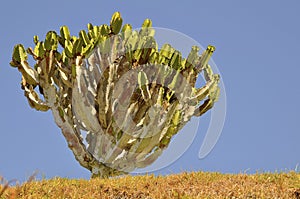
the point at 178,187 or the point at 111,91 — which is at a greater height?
the point at 111,91

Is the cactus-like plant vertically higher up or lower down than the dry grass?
higher up

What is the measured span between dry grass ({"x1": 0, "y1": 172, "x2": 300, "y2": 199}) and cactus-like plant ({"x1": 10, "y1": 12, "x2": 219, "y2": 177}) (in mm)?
6387

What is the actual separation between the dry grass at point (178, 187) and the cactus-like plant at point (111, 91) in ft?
21.0

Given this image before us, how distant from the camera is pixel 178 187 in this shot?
821 centimetres

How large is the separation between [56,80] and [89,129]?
2.24m

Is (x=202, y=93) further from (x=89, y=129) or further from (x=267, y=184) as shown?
(x=267, y=184)

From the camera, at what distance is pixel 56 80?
1706 cm

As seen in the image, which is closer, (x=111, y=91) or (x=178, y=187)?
(x=178, y=187)

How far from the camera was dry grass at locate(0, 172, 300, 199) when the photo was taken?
7.39 meters

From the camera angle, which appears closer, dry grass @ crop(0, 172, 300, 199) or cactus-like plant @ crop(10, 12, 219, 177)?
dry grass @ crop(0, 172, 300, 199)

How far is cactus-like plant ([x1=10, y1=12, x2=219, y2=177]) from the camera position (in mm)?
15977

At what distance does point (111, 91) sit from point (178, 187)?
8.21 metres

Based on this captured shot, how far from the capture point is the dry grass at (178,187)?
7391 mm

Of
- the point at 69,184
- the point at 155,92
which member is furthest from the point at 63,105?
the point at 69,184
